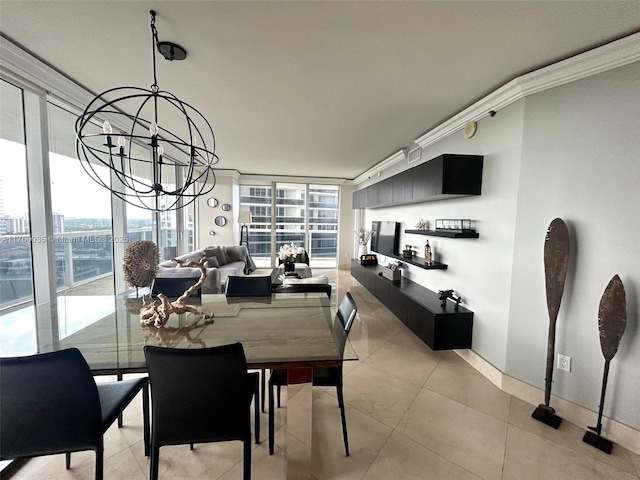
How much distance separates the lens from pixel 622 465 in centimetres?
164

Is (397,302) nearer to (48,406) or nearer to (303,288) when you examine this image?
(303,288)

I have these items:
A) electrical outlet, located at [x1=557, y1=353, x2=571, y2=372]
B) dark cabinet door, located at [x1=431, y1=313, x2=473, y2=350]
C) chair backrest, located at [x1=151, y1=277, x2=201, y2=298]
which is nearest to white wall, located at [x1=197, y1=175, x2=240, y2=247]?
chair backrest, located at [x1=151, y1=277, x2=201, y2=298]

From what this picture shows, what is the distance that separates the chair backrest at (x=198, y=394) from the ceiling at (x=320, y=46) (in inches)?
72.6

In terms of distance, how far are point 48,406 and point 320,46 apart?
246 centimetres

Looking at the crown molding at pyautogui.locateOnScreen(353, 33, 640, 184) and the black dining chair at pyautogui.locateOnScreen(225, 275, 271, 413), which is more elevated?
the crown molding at pyautogui.locateOnScreen(353, 33, 640, 184)

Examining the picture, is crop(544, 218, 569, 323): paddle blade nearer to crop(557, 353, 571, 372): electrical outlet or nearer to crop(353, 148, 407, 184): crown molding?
crop(557, 353, 571, 372): electrical outlet

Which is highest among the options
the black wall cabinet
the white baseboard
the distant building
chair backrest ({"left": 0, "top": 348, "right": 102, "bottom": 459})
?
the black wall cabinet

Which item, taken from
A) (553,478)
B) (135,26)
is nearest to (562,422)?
(553,478)

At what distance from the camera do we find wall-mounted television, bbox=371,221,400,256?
184 inches

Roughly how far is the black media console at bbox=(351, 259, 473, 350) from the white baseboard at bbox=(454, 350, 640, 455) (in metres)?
0.27

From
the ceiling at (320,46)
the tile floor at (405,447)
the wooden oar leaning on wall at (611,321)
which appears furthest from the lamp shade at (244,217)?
the wooden oar leaning on wall at (611,321)

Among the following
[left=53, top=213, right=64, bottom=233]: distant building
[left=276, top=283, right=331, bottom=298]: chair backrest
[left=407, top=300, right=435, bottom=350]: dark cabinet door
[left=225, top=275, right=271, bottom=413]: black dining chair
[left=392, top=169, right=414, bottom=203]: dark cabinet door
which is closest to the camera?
[left=53, top=213, right=64, bottom=233]: distant building

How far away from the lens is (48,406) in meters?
1.16

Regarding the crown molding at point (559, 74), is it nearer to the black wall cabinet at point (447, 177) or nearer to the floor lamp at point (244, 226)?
the black wall cabinet at point (447, 177)
